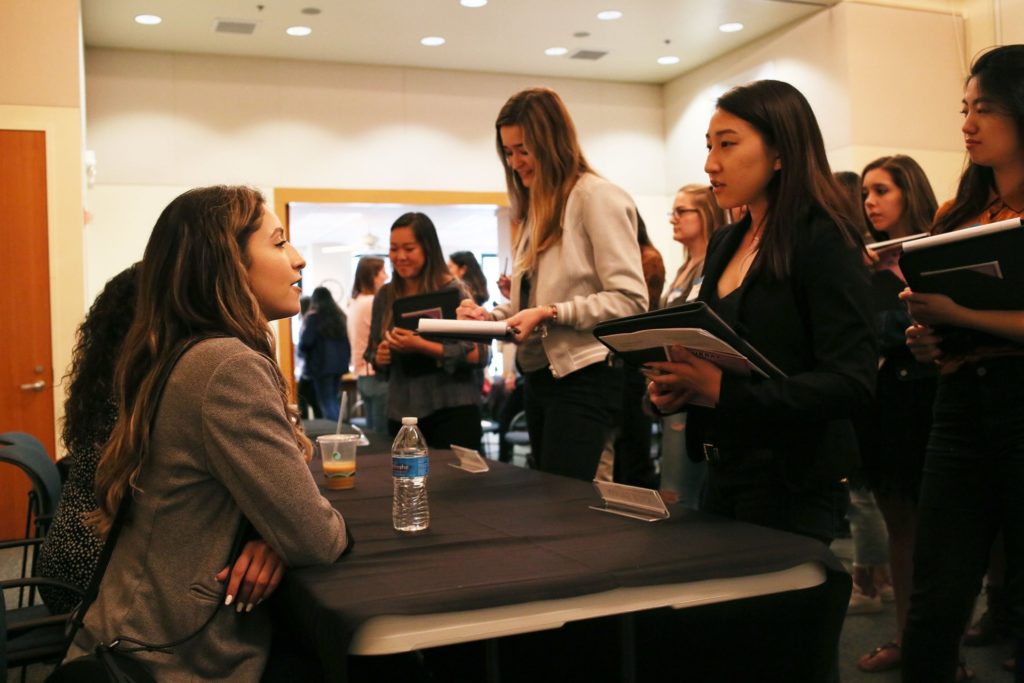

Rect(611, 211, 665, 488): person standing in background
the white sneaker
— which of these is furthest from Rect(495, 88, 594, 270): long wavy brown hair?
the white sneaker

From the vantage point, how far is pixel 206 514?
1.43m

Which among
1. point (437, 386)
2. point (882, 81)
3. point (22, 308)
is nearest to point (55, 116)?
point (22, 308)

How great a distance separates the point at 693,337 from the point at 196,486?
79cm

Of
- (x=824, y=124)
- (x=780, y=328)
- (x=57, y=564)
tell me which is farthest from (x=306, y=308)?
(x=780, y=328)

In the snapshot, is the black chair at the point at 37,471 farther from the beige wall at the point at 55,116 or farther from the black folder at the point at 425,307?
the beige wall at the point at 55,116

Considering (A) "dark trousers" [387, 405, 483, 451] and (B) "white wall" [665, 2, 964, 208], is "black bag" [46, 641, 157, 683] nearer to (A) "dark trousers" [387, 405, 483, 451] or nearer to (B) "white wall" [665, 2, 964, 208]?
(A) "dark trousers" [387, 405, 483, 451]

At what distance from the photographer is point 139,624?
1.37 metres

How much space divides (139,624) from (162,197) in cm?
649

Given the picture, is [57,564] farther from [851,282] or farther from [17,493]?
[17,493]

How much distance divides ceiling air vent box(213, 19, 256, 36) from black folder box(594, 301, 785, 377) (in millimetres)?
5911

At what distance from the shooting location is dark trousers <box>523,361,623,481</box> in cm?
228

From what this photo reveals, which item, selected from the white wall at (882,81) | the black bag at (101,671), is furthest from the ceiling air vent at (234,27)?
the black bag at (101,671)

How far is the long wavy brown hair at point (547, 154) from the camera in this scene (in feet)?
8.11

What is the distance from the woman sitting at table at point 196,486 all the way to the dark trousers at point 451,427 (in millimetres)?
1686
